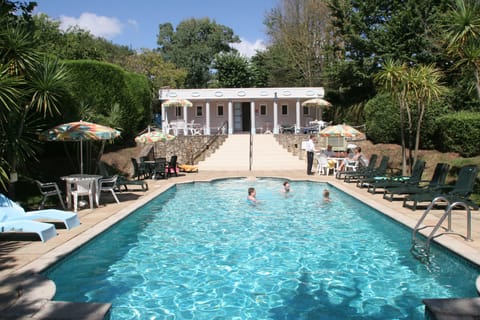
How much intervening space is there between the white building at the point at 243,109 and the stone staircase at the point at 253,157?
376cm

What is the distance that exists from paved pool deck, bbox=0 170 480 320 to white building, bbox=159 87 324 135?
59.6 ft


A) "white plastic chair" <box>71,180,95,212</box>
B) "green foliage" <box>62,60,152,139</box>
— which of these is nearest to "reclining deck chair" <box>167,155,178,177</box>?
"green foliage" <box>62,60,152,139</box>

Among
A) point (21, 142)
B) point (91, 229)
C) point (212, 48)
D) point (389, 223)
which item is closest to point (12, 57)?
point (21, 142)

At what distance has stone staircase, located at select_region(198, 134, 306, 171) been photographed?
2158 cm

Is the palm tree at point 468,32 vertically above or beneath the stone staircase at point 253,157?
above

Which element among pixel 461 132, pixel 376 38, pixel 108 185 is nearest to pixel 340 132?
pixel 461 132

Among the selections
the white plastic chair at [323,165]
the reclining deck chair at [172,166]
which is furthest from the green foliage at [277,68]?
the reclining deck chair at [172,166]

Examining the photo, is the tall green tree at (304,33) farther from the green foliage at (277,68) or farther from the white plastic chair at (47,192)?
the white plastic chair at (47,192)

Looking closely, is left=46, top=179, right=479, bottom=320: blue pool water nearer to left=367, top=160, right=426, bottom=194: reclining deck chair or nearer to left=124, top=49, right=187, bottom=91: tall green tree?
left=367, top=160, right=426, bottom=194: reclining deck chair

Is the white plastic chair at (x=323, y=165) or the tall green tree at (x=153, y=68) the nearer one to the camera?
the white plastic chair at (x=323, y=165)

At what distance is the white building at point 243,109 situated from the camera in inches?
1209

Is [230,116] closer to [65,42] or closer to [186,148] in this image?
[186,148]

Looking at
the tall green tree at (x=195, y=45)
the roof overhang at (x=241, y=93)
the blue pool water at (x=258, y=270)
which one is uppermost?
the tall green tree at (x=195, y=45)

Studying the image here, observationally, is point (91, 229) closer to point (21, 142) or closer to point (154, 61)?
point (21, 142)
